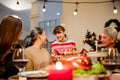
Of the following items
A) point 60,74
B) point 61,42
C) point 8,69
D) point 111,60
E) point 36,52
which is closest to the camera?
point 60,74

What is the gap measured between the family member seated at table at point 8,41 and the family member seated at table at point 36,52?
1.61ft

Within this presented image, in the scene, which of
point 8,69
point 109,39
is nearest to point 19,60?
point 8,69

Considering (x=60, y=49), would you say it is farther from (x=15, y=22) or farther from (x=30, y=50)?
(x=15, y=22)

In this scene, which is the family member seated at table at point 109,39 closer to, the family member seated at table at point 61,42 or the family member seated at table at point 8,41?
the family member seated at table at point 61,42

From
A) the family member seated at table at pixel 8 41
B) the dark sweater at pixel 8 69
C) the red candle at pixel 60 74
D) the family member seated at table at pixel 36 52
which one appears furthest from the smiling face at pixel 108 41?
the red candle at pixel 60 74

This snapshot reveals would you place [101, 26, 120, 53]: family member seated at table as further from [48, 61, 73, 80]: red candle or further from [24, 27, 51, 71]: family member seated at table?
[48, 61, 73, 80]: red candle

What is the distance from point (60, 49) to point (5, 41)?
1.93 meters

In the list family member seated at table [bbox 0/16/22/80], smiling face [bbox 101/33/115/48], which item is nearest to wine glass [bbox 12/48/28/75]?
family member seated at table [bbox 0/16/22/80]

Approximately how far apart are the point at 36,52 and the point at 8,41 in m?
0.90

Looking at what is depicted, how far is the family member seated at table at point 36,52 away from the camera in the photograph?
91.8 inches

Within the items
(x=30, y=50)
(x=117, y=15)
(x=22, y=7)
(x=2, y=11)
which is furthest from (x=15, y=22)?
(x=2, y=11)

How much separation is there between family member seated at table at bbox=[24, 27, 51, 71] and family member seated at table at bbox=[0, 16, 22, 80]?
0.49 m

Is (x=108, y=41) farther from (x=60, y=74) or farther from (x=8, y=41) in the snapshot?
(x=60, y=74)

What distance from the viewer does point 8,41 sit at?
63.2 inches
